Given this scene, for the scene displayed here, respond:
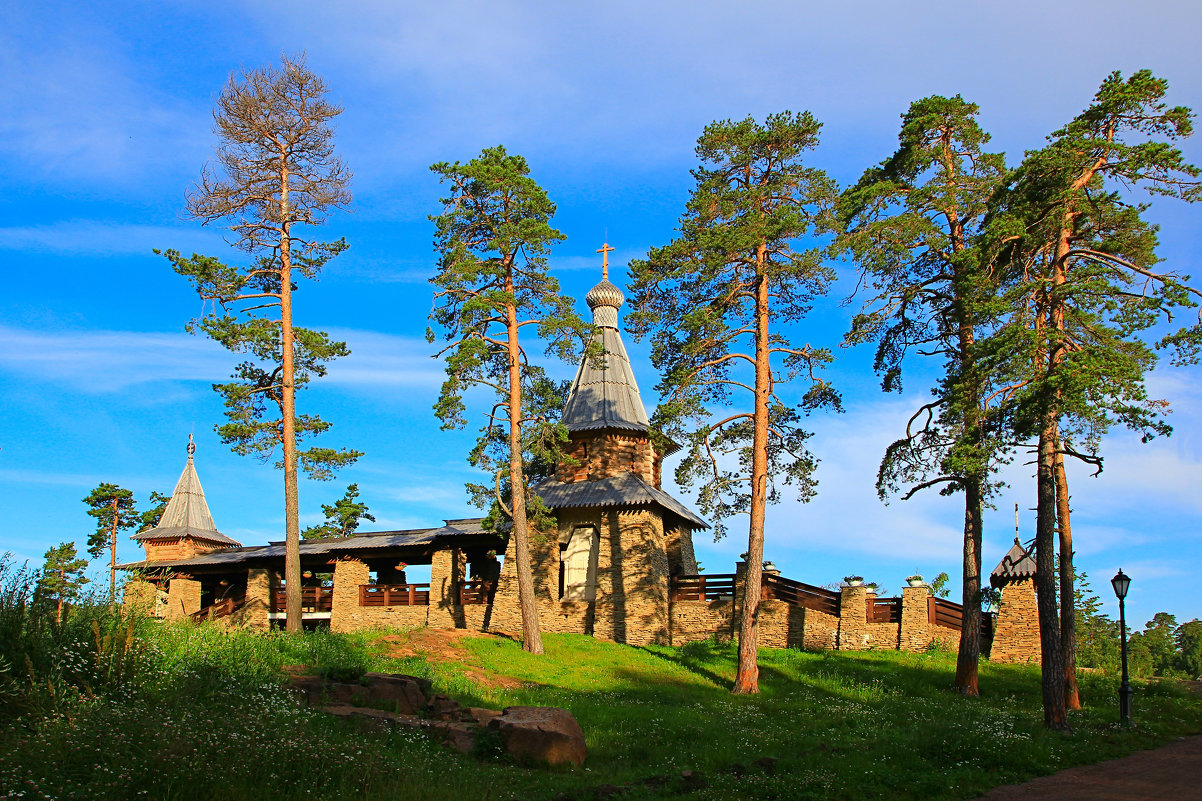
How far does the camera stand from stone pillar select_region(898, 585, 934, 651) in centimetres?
2284

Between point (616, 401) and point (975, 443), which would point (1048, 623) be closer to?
point (975, 443)

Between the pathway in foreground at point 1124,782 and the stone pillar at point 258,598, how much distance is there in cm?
2400

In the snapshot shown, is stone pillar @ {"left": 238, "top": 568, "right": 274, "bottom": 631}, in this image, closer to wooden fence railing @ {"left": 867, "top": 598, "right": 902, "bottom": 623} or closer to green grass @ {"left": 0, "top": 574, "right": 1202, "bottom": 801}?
green grass @ {"left": 0, "top": 574, "right": 1202, "bottom": 801}

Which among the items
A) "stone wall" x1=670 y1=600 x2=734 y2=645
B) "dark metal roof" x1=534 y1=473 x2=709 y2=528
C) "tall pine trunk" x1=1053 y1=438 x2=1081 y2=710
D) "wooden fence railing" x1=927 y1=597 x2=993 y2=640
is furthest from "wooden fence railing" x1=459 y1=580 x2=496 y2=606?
"tall pine trunk" x1=1053 y1=438 x2=1081 y2=710

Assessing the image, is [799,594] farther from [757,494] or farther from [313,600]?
[313,600]

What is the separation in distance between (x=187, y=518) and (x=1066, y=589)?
32.0 metres

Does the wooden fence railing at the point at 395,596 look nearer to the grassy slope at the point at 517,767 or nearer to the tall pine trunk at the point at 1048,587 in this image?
the grassy slope at the point at 517,767

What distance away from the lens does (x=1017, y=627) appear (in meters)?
22.1

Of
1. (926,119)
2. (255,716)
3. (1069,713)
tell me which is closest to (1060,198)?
(926,119)

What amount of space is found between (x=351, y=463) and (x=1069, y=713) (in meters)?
16.8

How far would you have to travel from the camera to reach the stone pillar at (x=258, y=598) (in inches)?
1132

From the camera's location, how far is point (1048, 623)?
47.0 ft

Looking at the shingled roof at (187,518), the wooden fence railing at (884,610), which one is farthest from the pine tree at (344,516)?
the wooden fence railing at (884,610)

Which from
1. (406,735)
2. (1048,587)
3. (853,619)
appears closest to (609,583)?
(853,619)
